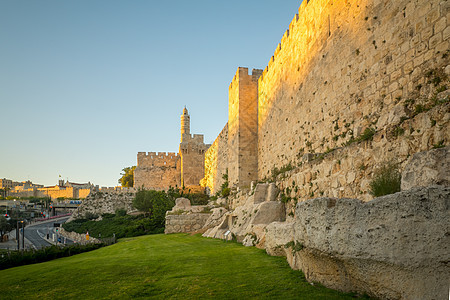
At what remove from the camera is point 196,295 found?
3.97 m

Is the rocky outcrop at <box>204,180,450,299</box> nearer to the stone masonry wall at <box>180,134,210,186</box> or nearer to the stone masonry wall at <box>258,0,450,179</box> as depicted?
the stone masonry wall at <box>258,0,450,179</box>

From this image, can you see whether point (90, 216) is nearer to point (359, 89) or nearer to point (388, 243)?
point (359, 89)

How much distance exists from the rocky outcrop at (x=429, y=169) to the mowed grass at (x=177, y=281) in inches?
58.5

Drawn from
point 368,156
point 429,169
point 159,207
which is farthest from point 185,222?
point 429,169

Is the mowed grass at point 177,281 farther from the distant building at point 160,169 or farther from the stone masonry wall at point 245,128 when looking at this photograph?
the distant building at point 160,169

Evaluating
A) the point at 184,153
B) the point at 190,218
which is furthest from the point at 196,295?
the point at 184,153

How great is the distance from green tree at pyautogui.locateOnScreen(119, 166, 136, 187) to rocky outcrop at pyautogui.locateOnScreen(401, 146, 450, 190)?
51048 mm

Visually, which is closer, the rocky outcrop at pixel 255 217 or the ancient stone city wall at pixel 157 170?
the rocky outcrop at pixel 255 217

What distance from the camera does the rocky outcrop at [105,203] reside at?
34094 millimetres

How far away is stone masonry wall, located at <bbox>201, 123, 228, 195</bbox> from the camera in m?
20.7

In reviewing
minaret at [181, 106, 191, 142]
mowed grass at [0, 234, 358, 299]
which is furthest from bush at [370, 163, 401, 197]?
minaret at [181, 106, 191, 142]

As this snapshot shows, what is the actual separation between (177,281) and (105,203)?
32.4 metres

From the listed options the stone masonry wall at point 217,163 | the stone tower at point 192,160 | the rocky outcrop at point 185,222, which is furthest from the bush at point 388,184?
the stone tower at point 192,160

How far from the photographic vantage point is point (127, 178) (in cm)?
5378
